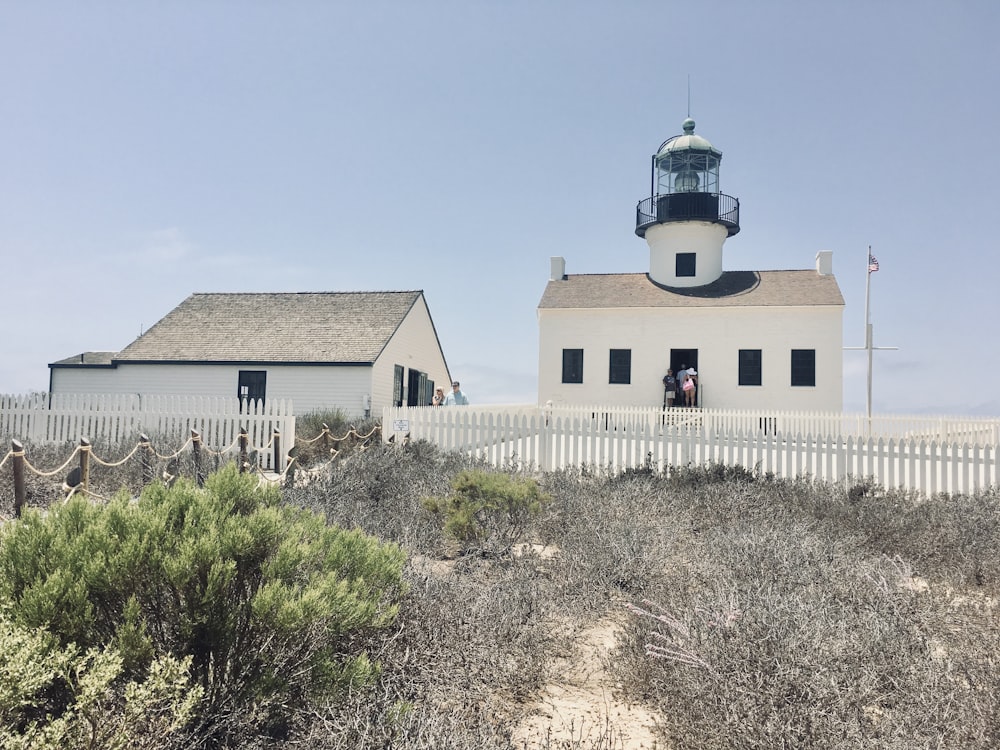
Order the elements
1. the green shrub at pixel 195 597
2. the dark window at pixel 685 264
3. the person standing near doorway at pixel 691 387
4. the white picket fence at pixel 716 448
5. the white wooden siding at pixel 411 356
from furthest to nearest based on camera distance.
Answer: the dark window at pixel 685 264 < the person standing near doorway at pixel 691 387 < the white wooden siding at pixel 411 356 < the white picket fence at pixel 716 448 < the green shrub at pixel 195 597

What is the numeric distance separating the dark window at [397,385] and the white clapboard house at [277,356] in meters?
0.04

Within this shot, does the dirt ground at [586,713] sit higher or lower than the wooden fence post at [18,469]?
lower

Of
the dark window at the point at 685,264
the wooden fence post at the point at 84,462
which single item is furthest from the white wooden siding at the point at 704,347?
the wooden fence post at the point at 84,462

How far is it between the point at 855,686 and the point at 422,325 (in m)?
24.1

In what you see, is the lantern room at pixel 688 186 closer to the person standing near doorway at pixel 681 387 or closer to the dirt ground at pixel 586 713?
the person standing near doorway at pixel 681 387

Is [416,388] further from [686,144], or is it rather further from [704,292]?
[686,144]

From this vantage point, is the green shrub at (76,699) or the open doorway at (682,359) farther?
the open doorway at (682,359)

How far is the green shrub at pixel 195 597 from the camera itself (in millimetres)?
2566

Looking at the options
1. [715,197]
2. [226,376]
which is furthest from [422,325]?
[715,197]

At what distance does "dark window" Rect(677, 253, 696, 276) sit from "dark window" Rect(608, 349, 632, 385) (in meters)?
→ 4.29

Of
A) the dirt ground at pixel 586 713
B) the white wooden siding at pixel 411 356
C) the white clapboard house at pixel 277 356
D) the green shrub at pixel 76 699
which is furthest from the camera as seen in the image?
the white wooden siding at pixel 411 356

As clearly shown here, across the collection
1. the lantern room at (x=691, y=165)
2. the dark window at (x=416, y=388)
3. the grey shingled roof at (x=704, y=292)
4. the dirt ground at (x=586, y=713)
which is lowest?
the dirt ground at (x=586, y=713)

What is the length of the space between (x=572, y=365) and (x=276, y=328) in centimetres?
1118

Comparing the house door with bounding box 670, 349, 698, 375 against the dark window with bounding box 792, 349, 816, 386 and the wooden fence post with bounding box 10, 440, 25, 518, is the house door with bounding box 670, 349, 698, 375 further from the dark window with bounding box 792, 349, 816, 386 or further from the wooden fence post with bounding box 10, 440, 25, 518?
the wooden fence post with bounding box 10, 440, 25, 518
